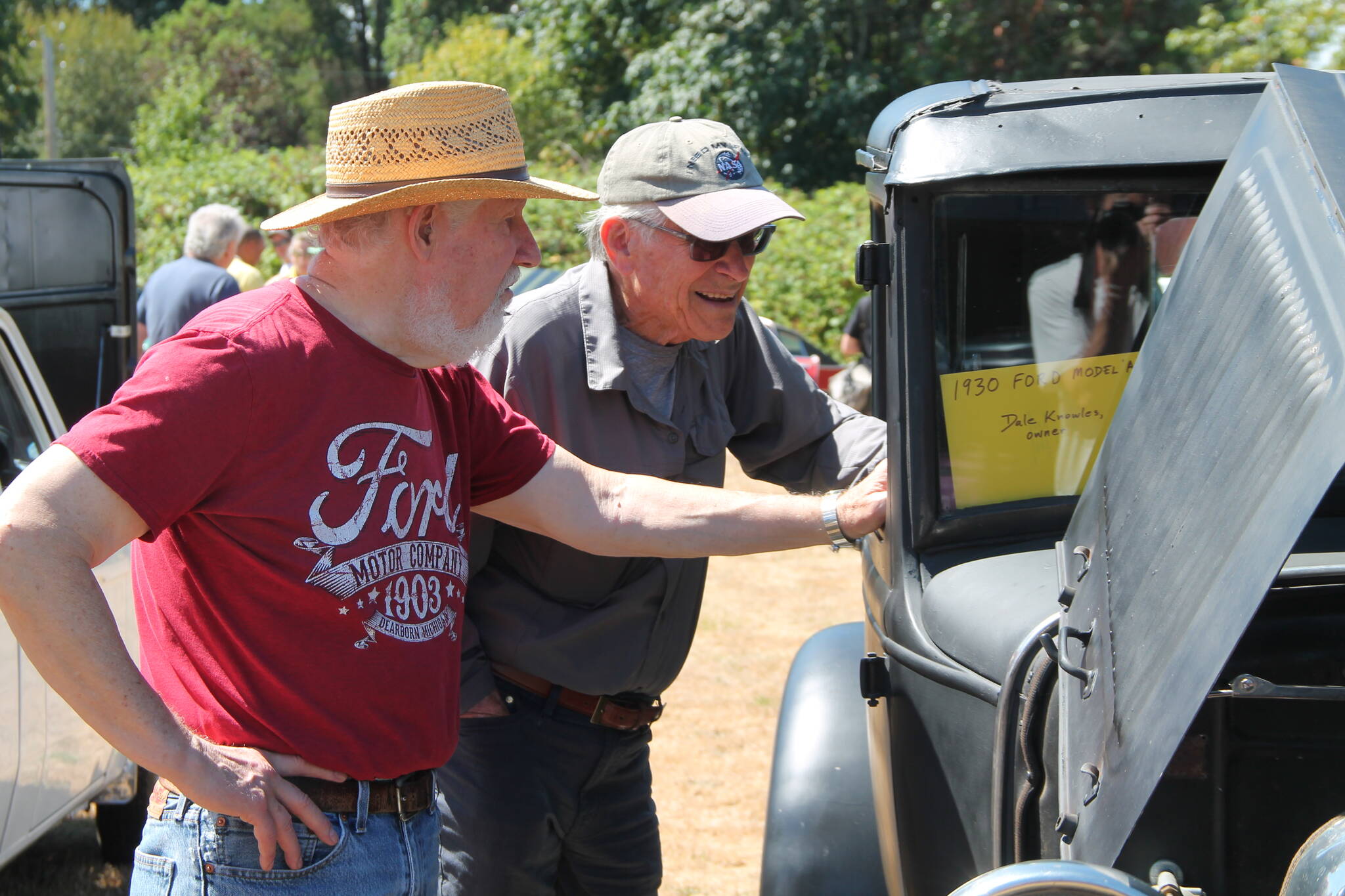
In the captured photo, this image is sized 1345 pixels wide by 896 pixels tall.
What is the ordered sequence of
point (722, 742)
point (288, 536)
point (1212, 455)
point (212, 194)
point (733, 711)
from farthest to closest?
point (212, 194)
point (733, 711)
point (722, 742)
point (288, 536)
point (1212, 455)

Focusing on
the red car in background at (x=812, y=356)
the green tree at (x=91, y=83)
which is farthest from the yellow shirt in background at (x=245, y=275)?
the green tree at (x=91, y=83)

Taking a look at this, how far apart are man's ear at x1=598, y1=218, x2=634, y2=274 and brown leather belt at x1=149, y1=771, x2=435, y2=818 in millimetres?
1032

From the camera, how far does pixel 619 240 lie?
2426 mm

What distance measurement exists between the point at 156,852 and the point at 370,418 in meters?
0.63

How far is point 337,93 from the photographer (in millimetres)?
49094

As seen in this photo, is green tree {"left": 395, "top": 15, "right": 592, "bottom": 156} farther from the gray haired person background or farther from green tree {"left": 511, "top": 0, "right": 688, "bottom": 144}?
the gray haired person background

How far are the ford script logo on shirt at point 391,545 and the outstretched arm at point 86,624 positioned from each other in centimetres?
23

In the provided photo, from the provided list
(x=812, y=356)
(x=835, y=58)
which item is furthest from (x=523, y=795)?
(x=835, y=58)

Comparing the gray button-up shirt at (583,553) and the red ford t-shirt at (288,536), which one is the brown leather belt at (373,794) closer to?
the red ford t-shirt at (288,536)

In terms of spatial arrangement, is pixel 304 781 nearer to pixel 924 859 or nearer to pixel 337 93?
pixel 924 859

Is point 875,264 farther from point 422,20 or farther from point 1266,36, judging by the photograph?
point 422,20

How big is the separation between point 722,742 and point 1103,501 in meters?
3.81

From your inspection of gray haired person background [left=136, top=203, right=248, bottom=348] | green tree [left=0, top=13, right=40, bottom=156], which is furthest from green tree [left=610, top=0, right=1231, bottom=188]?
green tree [left=0, top=13, right=40, bottom=156]

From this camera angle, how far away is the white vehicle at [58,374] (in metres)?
3.17
